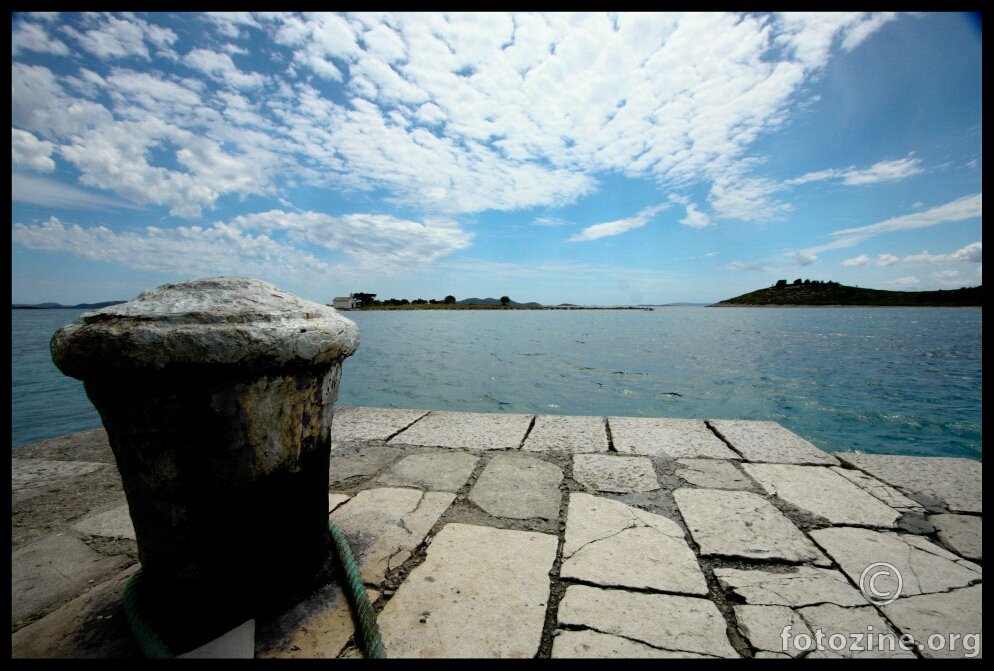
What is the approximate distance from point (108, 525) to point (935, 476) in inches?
185

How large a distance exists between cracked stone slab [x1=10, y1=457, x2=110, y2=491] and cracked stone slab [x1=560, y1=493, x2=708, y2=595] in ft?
10.3

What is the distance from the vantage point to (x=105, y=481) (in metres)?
2.67

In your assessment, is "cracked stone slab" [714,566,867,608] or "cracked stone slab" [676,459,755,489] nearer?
"cracked stone slab" [714,566,867,608]

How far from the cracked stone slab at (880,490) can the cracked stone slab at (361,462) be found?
2.94m

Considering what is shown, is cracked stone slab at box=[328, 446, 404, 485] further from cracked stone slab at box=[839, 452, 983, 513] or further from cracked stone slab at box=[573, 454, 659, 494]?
cracked stone slab at box=[839, 452, 983, 513]

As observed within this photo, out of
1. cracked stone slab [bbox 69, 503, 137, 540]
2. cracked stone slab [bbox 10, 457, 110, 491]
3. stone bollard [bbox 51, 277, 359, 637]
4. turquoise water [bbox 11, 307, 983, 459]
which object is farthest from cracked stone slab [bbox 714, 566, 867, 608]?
turquoise water [bbox 11, 307, 983, 459]

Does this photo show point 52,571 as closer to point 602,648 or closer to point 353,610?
point 353,610

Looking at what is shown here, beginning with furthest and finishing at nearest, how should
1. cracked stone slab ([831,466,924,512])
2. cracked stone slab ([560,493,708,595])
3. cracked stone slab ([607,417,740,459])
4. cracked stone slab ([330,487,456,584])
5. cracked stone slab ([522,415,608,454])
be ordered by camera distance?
cracked stone slab ([522,415,608,454]) < cracked stone slab ([607,417,740,459]) < cracked stone slab ([831,466,924,512]) < cracked stone slab ([330,487,456,584]) < cracked stone slab ([560,493,708,595])

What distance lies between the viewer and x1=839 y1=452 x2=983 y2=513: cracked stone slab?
7.73 ft

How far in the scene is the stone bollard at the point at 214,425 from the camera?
1.21 metres

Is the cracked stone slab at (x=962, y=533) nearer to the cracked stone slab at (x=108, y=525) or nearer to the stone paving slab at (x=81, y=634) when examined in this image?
the stone paving slab at (x=81, y=634)

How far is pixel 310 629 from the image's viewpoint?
140 cm

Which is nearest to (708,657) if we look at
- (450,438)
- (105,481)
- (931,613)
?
(931,613)

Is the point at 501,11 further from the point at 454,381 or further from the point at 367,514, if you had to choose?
the point at 454,381
